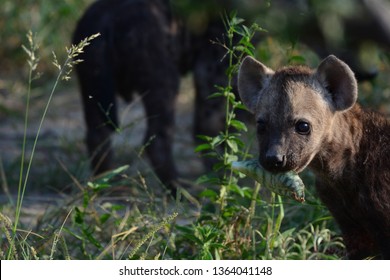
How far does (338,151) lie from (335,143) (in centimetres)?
4

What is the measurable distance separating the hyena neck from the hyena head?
2cm

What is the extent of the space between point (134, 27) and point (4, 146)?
6.98 ft

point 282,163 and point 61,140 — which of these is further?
point 61,140

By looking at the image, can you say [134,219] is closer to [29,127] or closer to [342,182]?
[342,182]

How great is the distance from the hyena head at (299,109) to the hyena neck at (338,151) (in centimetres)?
2

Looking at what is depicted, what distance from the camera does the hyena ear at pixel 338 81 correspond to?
3238mm

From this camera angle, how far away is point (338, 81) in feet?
10.8

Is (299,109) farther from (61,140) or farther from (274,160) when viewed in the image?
(61,140)

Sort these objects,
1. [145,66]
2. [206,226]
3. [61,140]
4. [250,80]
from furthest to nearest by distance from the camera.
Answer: [61,140] → [145,66] → [206,226] → [250,80]

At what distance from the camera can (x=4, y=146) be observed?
6.94m

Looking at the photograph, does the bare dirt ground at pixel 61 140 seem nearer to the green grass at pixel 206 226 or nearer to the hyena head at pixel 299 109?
the green grass at pixel 206 226

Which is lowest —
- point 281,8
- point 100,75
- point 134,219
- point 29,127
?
point 29,127

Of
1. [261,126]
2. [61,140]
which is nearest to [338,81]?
[261,126]
